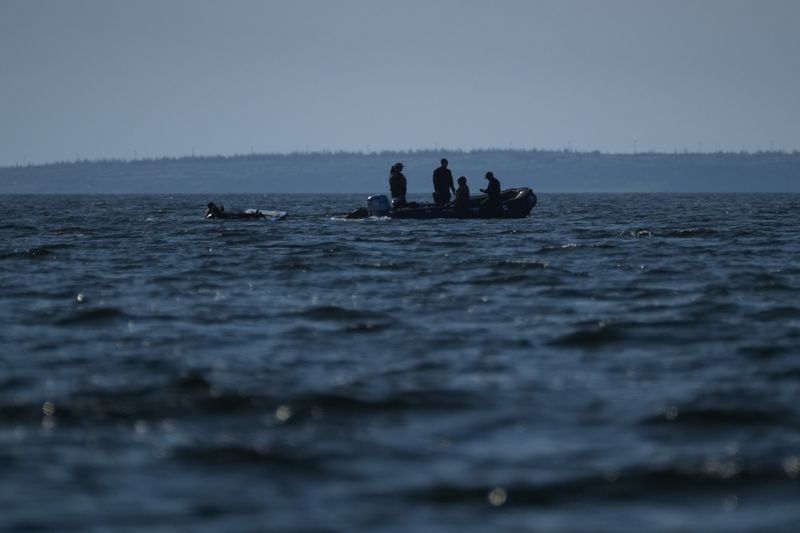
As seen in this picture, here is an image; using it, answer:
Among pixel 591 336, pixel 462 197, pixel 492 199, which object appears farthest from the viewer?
pixel 492 199

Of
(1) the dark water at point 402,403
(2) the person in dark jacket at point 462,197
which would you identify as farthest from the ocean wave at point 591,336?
(2) the person in dark jacket at point 462,197

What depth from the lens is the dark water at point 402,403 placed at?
24.6 feet

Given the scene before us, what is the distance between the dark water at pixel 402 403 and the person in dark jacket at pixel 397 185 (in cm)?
2040

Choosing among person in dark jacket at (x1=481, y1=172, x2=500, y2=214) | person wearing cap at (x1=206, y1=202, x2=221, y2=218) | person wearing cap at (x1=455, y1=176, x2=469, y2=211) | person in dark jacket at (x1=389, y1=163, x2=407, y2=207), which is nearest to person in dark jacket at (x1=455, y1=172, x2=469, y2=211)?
person wearing cap at (x1=455, y1=176, x2=469, y2=211)

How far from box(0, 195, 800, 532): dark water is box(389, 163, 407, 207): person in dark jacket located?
20398 millimetres

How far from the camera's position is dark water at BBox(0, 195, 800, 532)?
24.6 ft

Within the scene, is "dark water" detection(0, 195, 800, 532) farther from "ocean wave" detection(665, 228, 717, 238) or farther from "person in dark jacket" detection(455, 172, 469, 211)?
"person in dark jacket" detection(455, 172, 469, 211)

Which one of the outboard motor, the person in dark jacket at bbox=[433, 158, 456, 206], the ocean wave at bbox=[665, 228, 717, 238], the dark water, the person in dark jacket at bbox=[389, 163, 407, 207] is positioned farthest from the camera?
the outboard motor

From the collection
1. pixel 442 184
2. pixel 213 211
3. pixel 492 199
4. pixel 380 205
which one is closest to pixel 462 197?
pixel 442 184

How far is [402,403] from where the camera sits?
10.3 metres

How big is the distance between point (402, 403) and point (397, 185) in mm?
32501

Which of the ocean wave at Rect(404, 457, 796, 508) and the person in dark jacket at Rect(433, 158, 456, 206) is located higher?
the person in dark jacket at Rect(433, 158, 456, 206)

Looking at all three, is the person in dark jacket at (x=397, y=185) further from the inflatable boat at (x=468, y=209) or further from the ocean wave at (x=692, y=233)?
the ocean wave at (x=692, y=233)

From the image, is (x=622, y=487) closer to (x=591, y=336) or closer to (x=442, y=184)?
(x=591, y=336)
